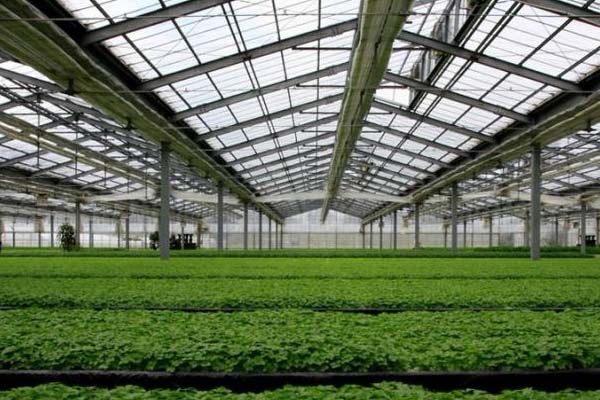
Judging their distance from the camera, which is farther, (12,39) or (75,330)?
(12,39)

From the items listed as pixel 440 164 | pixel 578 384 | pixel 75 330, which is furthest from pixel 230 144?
pixel 578 384

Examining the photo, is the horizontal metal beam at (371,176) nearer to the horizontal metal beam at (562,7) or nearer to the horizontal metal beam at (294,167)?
the horizontal metal beam at (294,167)

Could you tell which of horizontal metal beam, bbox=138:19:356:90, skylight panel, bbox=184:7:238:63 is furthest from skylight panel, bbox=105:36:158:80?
skylight panel, bbox=184:7:238:63

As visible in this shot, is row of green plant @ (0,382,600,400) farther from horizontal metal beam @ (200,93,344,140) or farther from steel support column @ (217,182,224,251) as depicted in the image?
steel support column @ (217,182,224,251)

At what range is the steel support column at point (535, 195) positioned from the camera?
71.1 feet

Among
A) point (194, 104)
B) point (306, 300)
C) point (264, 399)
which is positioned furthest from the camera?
point (194, 104)

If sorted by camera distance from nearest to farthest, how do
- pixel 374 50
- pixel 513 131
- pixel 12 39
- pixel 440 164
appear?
pixel 12 39, pixel 374 50, pixel 513 131, pixel 440 164

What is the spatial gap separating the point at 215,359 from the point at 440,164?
85.4ft

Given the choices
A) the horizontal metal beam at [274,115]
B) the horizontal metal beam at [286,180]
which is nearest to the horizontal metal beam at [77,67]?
the horizontal metal beam at [274,115]

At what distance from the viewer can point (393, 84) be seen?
1970 cm

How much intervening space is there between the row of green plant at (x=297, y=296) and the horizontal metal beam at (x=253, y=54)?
21.1 feet

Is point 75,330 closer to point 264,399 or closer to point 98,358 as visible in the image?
point 98,358

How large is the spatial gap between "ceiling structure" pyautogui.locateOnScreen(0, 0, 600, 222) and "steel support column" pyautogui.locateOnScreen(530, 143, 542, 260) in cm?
65

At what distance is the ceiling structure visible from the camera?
39.7 ft
